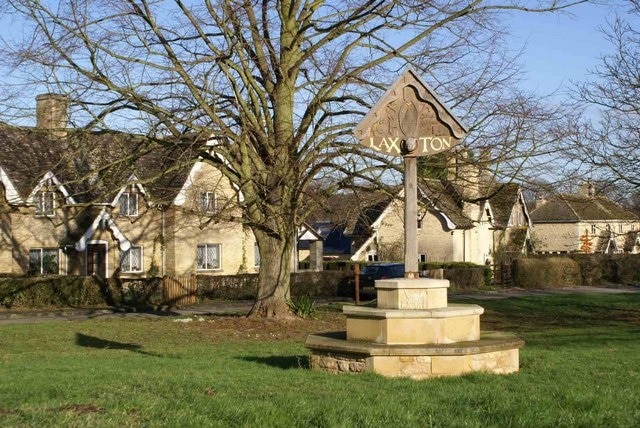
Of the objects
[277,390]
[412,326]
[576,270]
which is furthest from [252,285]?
[277,390]

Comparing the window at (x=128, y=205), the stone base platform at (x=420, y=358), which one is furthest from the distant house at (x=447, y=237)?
the stone base platform at (x=420, y=358)

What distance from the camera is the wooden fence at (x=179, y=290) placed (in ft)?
124

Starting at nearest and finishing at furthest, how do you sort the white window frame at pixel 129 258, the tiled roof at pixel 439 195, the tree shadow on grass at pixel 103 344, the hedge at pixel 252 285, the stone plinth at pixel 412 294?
the stone plinth at pixel 412 294 < the tree shadow on grass at pixel 103 344 < the tiled roof at pixel 439 195 < the hedge at pixel 252 285 < the white window frame at pixel 129 258

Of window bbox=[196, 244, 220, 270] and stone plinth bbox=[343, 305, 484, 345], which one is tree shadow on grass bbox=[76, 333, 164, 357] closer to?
stone plinth bbox=[343, 305, 484, 345]

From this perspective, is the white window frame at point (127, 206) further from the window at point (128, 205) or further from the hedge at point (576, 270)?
the hedge at point (576, 270)

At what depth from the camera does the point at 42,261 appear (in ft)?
132

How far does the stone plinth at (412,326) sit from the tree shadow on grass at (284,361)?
1472mm

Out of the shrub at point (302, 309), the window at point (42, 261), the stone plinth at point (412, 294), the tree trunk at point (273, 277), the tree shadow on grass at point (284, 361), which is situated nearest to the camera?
the stone plinth at point (412, 294)

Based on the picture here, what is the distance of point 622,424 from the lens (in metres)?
8.04

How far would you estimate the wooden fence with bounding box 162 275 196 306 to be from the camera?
3791 centimetres

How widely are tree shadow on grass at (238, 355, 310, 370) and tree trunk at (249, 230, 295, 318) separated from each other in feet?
29.8

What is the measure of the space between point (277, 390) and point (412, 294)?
10.9 ft

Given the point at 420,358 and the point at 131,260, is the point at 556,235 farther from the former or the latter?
the point at 420,358

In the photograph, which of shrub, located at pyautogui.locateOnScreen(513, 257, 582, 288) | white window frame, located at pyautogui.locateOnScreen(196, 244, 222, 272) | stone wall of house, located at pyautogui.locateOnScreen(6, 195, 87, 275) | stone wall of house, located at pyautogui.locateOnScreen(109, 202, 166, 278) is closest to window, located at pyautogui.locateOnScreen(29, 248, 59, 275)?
stone wall of house, located at pyautogui.locateOnScreen(6, 195, 87, 275)
